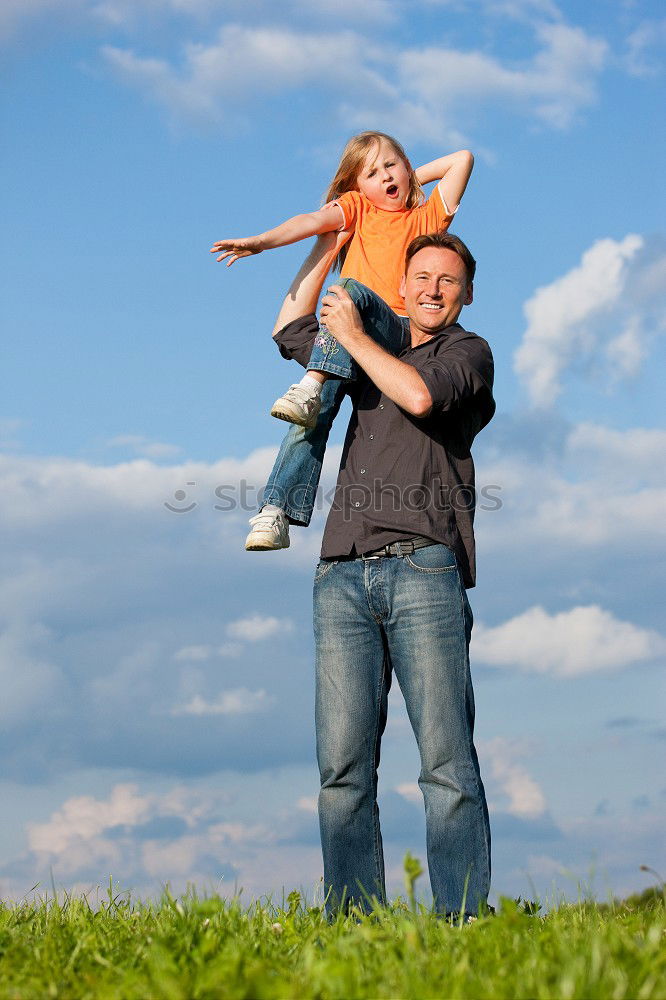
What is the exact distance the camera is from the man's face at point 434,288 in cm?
552

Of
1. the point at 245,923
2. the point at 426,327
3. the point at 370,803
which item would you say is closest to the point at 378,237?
the point at 426,327

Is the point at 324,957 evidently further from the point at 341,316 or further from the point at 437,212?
the point at 437,212

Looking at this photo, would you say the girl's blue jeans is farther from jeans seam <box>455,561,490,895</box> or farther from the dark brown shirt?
jeans seam <box>455,561,490,895</box>

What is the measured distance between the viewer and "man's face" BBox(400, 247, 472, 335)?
5.52 m

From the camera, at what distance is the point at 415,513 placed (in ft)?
16.8

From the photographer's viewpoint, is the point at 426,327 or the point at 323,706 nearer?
the point at 323,706

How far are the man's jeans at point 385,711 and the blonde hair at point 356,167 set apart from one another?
3.24 metres

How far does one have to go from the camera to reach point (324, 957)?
361 centimetres

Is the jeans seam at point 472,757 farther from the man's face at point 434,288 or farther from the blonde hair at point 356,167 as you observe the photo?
the blonde hair at point 356,167

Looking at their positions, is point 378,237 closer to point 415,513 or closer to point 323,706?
point 415,513

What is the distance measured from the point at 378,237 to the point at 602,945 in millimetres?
4882

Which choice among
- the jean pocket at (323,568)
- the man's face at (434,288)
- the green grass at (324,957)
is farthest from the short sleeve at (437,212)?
the green grass at (324,957)

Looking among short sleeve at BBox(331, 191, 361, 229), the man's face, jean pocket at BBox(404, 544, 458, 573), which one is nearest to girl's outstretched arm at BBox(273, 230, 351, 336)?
short sleeve at BBox(331, 191, 361, 229)

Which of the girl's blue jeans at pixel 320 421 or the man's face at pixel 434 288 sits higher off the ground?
the man's face at pixel 434 288
